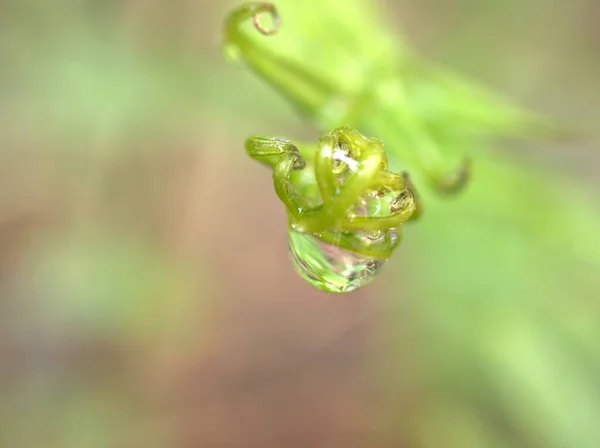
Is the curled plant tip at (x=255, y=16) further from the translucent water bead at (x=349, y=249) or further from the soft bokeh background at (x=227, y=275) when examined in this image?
the soft bokeh background at (x=227, y=275)

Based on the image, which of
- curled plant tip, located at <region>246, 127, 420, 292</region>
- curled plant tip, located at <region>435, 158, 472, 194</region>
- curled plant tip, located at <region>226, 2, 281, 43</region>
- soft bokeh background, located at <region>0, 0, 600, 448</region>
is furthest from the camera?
soft bokeh background, located at <region>0, 0, 600, 448</region>

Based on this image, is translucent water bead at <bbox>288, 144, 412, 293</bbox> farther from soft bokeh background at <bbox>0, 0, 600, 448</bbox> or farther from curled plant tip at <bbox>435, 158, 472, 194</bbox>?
soft bokeh background at <bbox>0, 0, 600, 448</bbox>

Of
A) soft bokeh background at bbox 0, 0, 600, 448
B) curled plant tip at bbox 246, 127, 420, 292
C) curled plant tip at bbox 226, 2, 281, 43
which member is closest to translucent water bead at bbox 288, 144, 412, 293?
curled plant tip at bbox 246, 127, 420, 292

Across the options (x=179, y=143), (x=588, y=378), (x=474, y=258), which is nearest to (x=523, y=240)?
(x=474, y=258)

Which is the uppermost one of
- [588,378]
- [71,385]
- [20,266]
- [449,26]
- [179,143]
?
[449,26]

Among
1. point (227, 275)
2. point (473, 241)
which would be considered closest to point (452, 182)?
point (473, 241)

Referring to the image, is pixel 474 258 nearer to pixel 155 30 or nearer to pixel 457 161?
pixel 457 161

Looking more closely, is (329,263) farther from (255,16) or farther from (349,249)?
(255,16)
